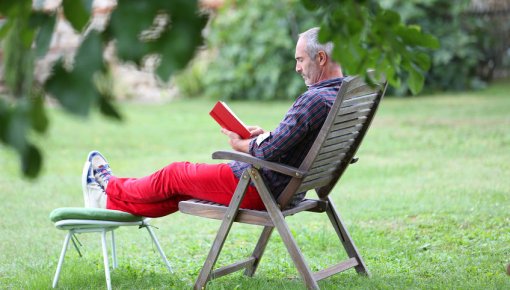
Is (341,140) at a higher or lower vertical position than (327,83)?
lower

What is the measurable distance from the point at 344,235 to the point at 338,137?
0.74 m

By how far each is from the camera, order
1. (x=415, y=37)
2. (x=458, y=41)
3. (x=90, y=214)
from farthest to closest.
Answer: (x=458, y=41), (x=90, y=214), (x=415, y=37)

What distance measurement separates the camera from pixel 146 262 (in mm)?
5262

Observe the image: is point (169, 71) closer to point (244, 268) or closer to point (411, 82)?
point (411, 82)

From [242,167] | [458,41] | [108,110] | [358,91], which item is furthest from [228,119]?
[458,41]

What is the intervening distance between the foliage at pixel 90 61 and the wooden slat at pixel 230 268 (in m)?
2.95

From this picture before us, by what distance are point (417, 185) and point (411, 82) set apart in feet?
17.3

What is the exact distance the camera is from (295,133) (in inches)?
160

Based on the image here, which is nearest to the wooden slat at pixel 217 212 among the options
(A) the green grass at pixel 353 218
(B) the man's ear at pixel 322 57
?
(A) the green grass at pixel 353 218

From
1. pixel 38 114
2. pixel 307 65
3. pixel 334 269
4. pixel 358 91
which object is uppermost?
pixel 38 114

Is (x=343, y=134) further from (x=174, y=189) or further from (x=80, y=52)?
(x=80, y=52)

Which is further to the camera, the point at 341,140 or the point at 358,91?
the point at 341,140

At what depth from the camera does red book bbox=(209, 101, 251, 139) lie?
4.15 meters

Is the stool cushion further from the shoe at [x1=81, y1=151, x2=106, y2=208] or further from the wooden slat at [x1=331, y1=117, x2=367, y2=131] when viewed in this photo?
the wooden slat at [x1=331, y1=117, x2=367, y2=131]
